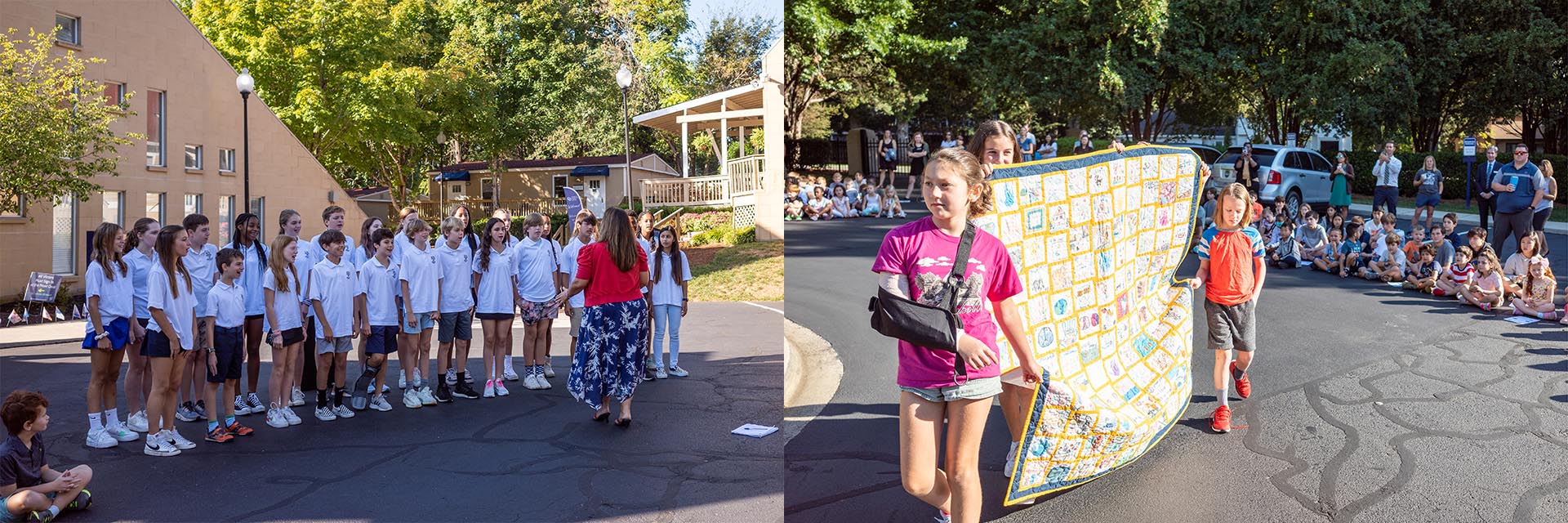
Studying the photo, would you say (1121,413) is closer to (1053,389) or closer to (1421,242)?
(1053,389)

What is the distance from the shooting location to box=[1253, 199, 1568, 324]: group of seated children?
6203 mm

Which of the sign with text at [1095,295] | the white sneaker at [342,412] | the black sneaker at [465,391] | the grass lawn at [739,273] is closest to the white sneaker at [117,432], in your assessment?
the white sneaker at [342,412]

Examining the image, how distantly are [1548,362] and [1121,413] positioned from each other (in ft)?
10.4

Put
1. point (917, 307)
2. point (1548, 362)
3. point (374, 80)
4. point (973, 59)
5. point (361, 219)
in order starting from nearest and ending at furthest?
point (917, 307) → point (973, 59) → point (1548, 362) → point (361, 219) → point (374, 80)

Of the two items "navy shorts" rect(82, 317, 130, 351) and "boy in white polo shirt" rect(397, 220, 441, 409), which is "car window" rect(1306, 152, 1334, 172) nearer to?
"boy in white polo shirt" rect(397, 220, 441, 409)

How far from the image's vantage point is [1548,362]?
486cm

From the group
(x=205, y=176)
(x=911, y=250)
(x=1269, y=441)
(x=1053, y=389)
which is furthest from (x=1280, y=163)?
(x=205, y=176)

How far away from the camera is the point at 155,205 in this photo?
5164 millimetres

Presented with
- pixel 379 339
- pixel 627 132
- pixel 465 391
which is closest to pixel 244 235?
pixel 379 339

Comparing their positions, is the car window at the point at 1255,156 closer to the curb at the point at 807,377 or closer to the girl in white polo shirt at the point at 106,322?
the curb at the point at 807,377

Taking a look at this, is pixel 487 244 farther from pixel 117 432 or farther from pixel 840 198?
pixel 840 198

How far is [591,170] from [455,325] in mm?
1191

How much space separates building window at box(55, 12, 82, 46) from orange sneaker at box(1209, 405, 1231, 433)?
5.49 meters

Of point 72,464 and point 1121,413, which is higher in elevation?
point 1121,413
